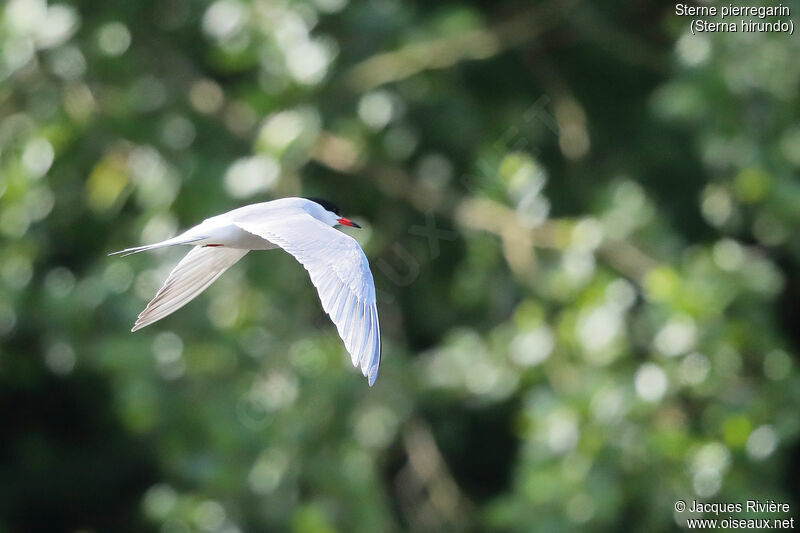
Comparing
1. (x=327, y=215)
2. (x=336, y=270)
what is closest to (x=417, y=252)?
(x=327, y=215)

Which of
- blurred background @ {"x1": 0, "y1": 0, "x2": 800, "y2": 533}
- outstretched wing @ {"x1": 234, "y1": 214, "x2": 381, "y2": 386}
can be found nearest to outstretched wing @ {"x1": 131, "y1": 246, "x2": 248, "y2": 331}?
outstretched wing @ {"x1": 234, "y1": 214, "x2": 381, "y2": 386}

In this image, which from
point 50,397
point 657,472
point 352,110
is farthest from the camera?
point 50,397

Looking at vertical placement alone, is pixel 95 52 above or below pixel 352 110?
above

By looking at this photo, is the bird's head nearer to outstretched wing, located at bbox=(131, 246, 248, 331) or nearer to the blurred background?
outstretched wing, located at bbox=(131, 246, 248, 331)

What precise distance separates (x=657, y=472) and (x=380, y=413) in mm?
1185

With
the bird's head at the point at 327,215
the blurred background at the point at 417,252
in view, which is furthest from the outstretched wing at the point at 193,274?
the blurred background at the point at 417,252

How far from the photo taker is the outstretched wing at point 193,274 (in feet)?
8.84

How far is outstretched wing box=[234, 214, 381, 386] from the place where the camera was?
210 centimetres

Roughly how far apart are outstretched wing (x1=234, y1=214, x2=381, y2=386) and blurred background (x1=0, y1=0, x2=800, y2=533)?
5.61ft

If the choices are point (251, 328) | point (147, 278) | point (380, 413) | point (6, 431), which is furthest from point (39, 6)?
point (6, 431)

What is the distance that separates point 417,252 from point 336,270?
2.96 metres

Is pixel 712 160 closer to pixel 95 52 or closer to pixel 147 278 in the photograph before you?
pixel 147 278

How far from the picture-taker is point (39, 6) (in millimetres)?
4645

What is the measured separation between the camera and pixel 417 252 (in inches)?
207
